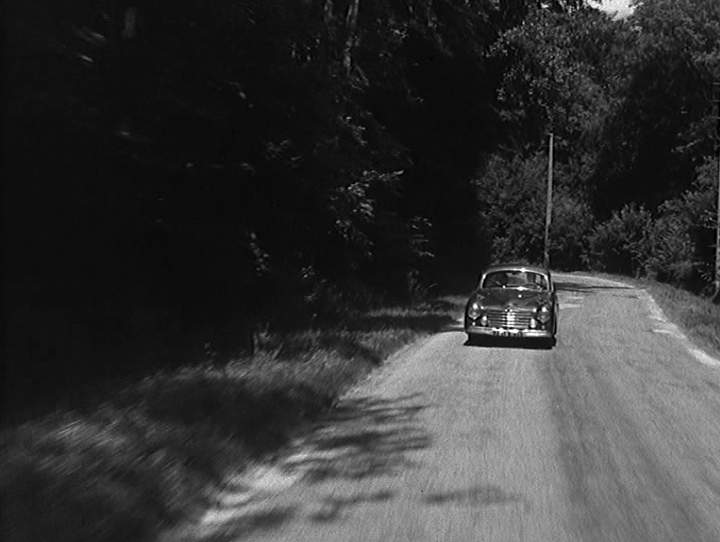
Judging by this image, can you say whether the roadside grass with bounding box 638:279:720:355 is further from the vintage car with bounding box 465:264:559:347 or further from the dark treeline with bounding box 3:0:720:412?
the dark treeline with bounding box 3:0:720:412

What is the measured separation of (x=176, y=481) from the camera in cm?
573

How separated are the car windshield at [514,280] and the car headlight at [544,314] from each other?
0.97 m

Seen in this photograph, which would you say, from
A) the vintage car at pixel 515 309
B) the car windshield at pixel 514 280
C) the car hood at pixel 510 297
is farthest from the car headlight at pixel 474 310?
the car windshield at pixel 514 280

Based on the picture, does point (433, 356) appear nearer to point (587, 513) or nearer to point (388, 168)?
A: point (587, 513)

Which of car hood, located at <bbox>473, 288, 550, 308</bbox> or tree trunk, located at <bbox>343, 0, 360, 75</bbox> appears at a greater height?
tree trunk, located at <bbox>343, 0, 360, 75</bbox>

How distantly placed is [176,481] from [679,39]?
48.1 meters

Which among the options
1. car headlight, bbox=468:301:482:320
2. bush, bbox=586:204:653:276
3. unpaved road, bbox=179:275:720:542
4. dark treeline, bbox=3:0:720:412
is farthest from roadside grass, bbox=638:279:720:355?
bush, bbox=586:204:653:276

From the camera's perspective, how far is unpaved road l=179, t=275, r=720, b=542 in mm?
5277

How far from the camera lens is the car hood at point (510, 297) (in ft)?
50.1

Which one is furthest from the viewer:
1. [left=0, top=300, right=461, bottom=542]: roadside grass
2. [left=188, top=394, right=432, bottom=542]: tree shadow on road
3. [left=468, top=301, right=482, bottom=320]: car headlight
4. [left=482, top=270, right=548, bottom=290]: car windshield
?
[left=482, top=270, right=548, bottom=290]: car windshield

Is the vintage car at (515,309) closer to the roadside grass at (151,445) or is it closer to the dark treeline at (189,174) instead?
the dark treeline at (189,174)

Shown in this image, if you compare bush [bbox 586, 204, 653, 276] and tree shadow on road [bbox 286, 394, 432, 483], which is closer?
tree shadow on road [bbox 286, 394, 432, 483]

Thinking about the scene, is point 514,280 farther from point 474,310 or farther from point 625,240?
point 625,240

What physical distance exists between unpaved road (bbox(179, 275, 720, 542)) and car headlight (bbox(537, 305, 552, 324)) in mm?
2431
